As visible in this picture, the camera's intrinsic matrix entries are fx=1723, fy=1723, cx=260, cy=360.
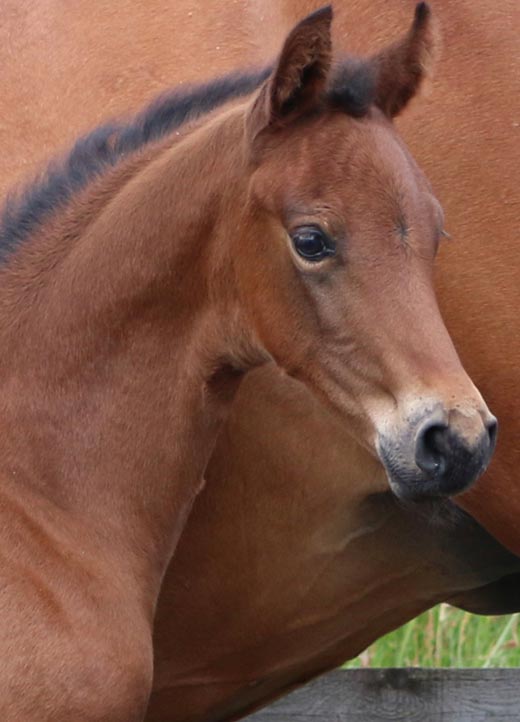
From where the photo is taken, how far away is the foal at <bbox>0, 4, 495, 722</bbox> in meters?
3.57

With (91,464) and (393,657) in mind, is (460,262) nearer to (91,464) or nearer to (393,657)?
(91,464)

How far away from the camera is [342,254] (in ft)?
11.8

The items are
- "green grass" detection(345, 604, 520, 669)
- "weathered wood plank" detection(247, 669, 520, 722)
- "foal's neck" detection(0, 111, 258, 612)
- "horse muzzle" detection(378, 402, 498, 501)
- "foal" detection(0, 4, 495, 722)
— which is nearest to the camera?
"horse muzzle" detection(378, 402, 498, 501)

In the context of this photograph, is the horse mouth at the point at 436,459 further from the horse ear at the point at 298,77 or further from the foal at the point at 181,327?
the horse ear at the point at 298,77

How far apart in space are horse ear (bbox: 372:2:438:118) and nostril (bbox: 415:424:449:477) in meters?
0.81

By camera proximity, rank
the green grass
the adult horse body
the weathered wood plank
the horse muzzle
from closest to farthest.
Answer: the horse muzzle → the adult horse body → the weathered wood plank → the green grass

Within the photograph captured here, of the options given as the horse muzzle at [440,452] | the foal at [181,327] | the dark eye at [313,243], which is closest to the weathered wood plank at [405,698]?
the foal at [181,327]

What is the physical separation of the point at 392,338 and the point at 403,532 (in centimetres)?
116

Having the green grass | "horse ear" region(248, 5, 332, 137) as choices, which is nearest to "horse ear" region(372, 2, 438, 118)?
"horse ear" region(248, 5, 332, 137)

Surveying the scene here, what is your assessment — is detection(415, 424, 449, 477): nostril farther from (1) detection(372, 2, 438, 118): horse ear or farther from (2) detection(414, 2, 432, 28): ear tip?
(2) detection(414, 2, 432, 28): ear tip

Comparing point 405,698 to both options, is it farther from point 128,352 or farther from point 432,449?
point 432,449

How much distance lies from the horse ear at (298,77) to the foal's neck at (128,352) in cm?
16

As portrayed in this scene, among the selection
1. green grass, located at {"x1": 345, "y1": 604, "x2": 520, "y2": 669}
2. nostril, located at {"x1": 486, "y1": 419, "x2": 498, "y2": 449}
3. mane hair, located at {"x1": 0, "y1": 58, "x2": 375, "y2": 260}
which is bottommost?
green grass, located at {"x1": 345, "y1": 604, "x2": 520, "y2": 669}

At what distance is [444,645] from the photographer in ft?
21.1
